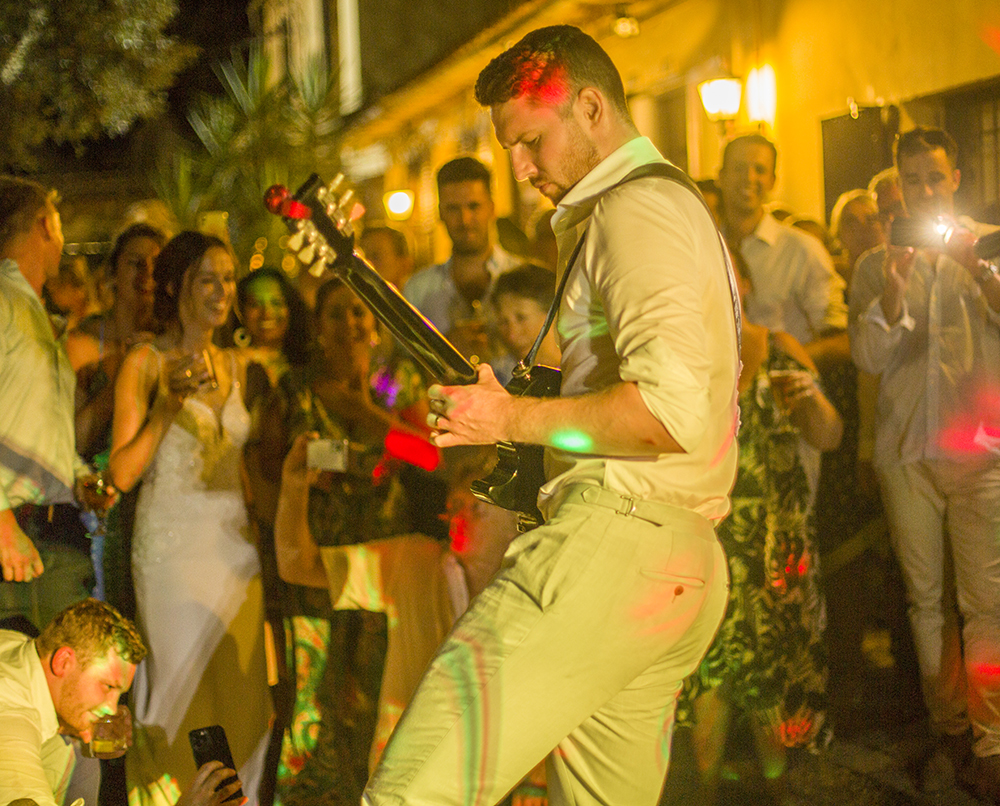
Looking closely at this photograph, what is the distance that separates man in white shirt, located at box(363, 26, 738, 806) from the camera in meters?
2.06

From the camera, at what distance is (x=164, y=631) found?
4020 mm

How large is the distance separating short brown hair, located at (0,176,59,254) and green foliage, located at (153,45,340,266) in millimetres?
10420

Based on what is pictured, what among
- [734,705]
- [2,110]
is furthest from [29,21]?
[734,705]

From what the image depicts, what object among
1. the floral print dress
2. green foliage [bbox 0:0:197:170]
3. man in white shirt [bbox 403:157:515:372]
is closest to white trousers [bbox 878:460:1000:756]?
the floral print dress

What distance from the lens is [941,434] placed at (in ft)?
14.2

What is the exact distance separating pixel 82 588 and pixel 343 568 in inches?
46.5

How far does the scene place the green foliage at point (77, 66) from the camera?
27.5 feet

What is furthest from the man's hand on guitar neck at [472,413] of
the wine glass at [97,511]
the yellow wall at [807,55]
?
the yellow wall at [807,55]

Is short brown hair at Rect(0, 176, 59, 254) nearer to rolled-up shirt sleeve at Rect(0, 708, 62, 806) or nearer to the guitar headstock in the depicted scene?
the guitar headstock

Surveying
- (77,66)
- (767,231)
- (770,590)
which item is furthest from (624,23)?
(770,590)

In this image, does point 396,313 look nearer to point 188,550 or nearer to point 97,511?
point 188,550

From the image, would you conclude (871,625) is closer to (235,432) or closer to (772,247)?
(772,247)

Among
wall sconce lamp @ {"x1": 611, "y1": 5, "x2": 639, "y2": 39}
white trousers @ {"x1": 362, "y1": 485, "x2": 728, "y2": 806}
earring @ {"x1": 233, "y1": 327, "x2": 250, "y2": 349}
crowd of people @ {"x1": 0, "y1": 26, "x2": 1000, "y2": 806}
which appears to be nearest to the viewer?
white trousers @ {"x1": 362, "y1": 485, "x2": 728, "y2": 806}

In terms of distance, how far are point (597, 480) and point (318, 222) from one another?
1173 mm
